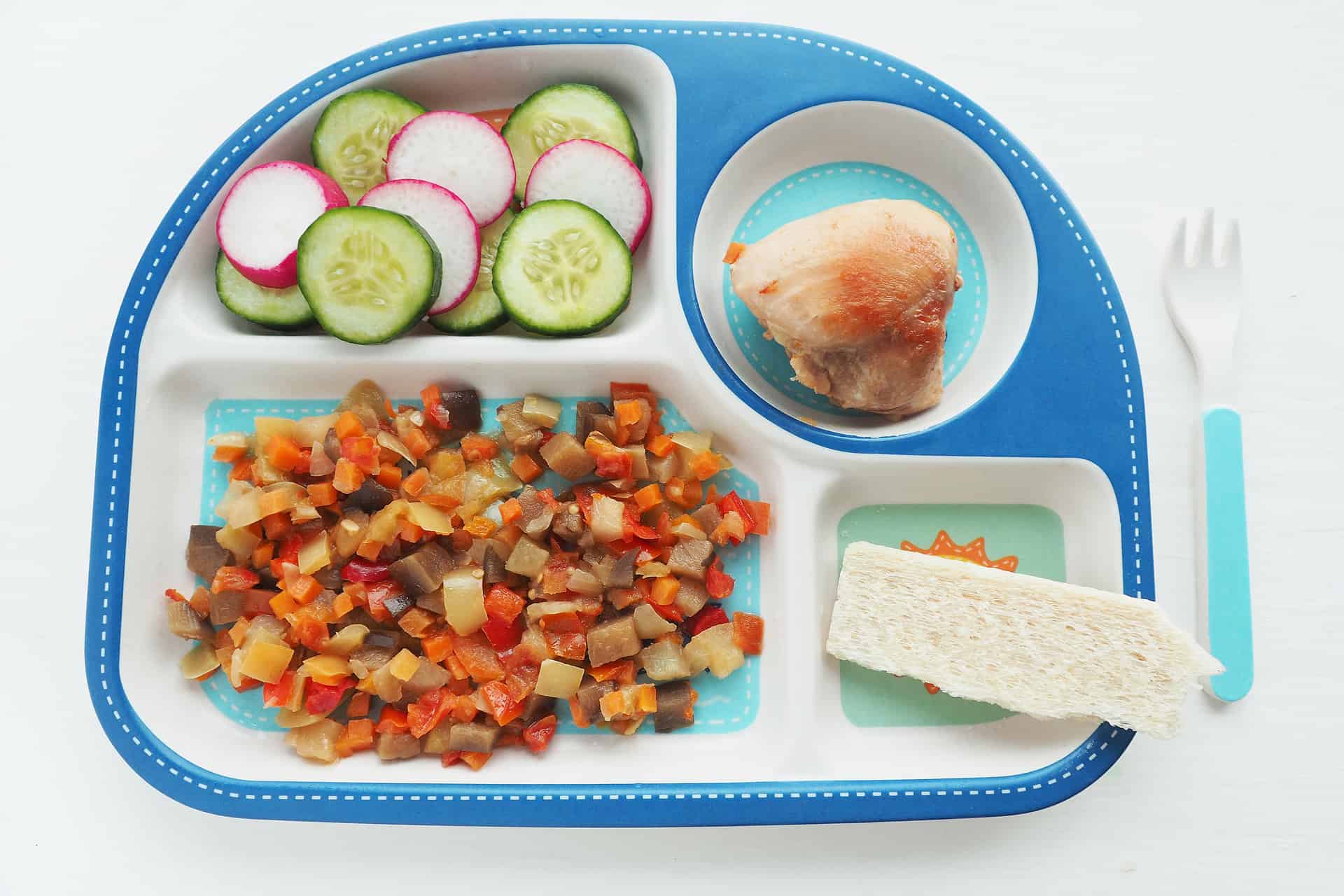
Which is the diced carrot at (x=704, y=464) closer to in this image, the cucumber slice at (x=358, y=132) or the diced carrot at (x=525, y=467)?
the diced carrot at (x=525, y=467)

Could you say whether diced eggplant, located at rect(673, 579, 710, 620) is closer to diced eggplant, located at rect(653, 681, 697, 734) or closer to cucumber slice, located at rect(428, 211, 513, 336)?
diced eggplant, located at rect(653, 681, 697, 734)

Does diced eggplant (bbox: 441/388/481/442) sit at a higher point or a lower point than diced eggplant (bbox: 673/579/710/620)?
higher

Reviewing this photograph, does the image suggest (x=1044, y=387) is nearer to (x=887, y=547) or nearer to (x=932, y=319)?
(x=932, y=319)

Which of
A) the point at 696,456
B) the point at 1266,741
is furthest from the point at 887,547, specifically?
the point at 1266,741

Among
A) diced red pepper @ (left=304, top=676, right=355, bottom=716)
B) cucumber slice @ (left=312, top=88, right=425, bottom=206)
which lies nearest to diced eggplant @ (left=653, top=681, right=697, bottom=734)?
diced red pepper @ (left=304, top=676, right=355, bottom=716)

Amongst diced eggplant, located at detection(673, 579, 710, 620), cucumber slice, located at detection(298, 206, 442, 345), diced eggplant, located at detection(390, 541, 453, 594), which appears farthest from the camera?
diced eggplant, located at detection(673, 579, 710, 620)

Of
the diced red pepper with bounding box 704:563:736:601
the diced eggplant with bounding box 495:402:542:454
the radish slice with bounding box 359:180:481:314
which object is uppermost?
the radish slice with bounding box 359:180:481:314
